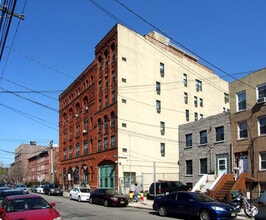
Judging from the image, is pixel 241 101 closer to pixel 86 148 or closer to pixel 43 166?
pixel 86 148

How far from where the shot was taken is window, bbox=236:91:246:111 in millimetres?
32300

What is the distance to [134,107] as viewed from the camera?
1896 inches

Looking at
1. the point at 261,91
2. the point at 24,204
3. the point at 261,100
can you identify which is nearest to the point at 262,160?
the point at 261,100

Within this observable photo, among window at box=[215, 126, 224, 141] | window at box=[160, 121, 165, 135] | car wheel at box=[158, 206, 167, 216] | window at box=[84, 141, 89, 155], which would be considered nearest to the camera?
car wheel at box=[158, 206, 167, 216]

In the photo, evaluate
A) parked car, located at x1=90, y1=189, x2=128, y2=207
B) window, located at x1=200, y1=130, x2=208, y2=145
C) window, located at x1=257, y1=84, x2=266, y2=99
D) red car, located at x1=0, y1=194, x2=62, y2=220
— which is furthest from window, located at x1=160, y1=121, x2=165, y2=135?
red car, located at x1=0, y1=194, x2=62, y2=220

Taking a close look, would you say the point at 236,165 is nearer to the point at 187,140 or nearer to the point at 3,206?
the point at 187,140

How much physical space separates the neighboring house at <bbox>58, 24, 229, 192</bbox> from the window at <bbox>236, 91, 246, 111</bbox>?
12.3m

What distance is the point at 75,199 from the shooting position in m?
38.6

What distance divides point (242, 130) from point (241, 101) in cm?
239

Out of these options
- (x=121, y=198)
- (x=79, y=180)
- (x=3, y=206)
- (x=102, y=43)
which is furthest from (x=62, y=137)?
(x=3, y=206)

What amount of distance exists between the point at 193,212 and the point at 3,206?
9.74m

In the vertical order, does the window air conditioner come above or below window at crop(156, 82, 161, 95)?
below

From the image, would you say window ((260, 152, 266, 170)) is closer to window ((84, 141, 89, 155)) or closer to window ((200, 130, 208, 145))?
window ((200, 130, 208, 145))

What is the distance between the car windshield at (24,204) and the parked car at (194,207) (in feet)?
27.7
